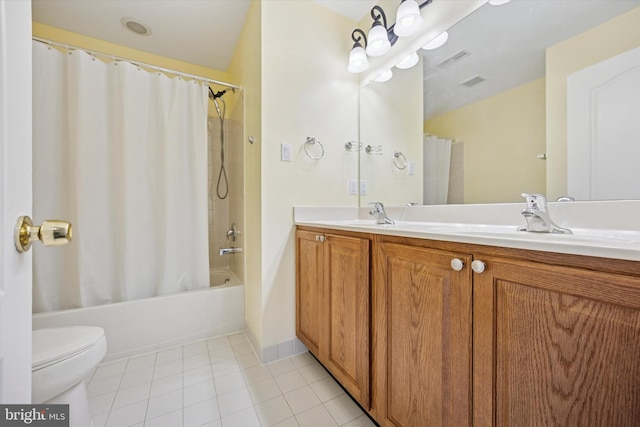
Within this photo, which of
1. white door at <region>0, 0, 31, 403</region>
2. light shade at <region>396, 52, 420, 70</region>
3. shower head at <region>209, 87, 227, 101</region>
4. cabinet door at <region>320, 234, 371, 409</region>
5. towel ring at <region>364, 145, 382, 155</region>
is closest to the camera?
white door at <region>0, 0, 31, 403</region>

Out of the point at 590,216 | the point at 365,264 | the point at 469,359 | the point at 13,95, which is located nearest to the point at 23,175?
the point at 13,95

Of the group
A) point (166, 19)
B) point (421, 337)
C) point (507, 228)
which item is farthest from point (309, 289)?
point (166, 19)

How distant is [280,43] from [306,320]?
5.59 ft

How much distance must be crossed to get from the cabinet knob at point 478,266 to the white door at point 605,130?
61cm

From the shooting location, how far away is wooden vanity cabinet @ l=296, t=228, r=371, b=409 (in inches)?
39.9

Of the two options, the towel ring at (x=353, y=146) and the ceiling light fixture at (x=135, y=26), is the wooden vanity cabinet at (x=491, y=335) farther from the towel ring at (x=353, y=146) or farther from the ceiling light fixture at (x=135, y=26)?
the ceiling light fixture at (x=135, y=26)

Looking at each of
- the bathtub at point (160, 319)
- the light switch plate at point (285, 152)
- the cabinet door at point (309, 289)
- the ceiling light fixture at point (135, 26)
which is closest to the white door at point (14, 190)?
the cabinet door at point (309, 289)

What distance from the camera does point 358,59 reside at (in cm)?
167

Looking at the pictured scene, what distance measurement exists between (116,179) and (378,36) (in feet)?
6.30

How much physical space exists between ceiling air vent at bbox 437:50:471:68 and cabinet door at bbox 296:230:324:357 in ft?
3.81

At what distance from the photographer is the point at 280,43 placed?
1562mm

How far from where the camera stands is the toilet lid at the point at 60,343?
0.90 m

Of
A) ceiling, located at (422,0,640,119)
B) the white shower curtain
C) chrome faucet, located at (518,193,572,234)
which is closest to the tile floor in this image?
the white shower curtain

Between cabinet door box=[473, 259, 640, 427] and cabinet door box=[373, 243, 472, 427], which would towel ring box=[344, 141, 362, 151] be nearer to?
cabinet door box=[373, 243, 472, 427]
